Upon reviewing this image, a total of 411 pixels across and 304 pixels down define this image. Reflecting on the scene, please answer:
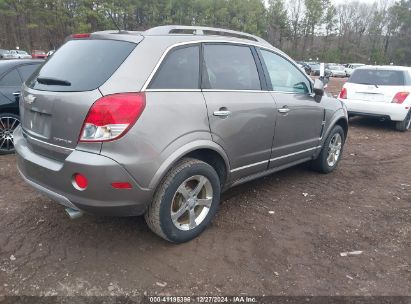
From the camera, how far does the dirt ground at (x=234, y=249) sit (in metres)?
2.80

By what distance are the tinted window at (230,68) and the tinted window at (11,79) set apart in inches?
156

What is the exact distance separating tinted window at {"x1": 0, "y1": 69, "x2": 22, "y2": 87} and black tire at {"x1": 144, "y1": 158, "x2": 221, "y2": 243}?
4.13m

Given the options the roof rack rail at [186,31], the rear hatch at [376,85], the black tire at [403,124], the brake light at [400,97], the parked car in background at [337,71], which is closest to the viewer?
the roof rack rail at [186,31]

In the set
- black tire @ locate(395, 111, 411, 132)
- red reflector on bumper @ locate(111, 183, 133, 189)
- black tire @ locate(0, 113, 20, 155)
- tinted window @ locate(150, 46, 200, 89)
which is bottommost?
black tire @ locate(395, 111, 411, 132)

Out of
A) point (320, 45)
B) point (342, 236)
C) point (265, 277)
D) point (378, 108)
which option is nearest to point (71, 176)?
point (265, 277)

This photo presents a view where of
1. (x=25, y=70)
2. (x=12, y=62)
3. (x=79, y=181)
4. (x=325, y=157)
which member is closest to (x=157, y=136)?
(x=79, y=181)

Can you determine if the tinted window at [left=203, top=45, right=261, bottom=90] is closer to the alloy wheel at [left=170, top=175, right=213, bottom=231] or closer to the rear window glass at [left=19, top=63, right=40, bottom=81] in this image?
the alloy wheel at [left=170, top=175, right=213, bottom=231]

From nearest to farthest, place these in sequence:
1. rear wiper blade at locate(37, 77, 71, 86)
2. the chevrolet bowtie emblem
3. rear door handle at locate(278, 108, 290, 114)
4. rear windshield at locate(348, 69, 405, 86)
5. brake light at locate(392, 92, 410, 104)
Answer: rear wiper blade at locate(37, 77, 71, 86), the chevrolet bowtie emblem, rear door handle at locate(278, 108, 290, 114), brake light at locate(392, 92, 410, 104), rear windshield at locate(348, 69, 405, 86)

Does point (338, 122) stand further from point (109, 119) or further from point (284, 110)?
point (109, 119)

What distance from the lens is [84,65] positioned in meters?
2.96

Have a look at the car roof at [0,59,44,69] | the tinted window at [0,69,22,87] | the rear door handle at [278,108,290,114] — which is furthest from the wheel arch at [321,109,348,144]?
the tinted window at [0,69,22,87]

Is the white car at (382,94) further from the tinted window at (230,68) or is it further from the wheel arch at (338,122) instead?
the tinted window at (230,68)

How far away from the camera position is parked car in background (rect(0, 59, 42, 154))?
574 centimetres

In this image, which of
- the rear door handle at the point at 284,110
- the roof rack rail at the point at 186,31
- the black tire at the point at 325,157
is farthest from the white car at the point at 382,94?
the roof rack rail at the point at 186,31
